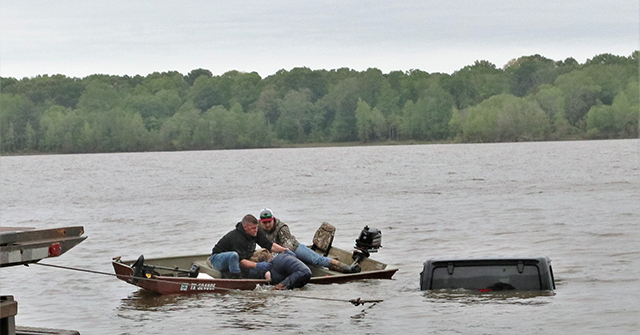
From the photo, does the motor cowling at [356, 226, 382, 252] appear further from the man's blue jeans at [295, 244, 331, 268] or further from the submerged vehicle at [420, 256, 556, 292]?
the submerged vehicle at [420, 256, 556, 292]

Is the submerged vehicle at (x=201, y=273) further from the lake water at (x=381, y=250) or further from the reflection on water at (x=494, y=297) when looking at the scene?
the reflection on water at (x=494, y=297)

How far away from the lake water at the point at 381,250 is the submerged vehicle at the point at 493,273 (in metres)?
0.25

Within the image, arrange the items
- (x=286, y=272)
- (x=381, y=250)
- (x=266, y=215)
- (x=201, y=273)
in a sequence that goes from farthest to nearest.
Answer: (x=381, y=250)
(x=201, y=273)
(x=266, y=215)
(x=286, y=272)

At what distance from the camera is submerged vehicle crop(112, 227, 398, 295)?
17484 mm

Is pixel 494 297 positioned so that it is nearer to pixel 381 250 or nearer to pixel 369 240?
pixel 369 240

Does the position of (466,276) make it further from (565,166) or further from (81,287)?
(565,166)

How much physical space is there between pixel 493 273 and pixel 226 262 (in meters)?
4.81

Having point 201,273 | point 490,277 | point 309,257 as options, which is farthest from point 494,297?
point 201,273

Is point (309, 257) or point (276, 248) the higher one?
point (276, 248)

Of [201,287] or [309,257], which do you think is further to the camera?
[309,257]

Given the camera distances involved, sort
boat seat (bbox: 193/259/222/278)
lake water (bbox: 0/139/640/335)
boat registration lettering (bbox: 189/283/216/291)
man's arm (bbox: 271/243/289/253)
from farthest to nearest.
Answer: boat seat (bbox: 193/259/222/278) < man's arm (bbox: 271/243/289/253) < boat registration lettering (bbox: 189/283/216/291) < lake water (bbox: 0/139/640/335)

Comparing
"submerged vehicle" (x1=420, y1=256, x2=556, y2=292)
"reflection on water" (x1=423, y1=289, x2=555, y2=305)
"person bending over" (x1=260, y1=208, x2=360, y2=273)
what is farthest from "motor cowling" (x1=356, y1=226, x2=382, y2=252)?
"submerged vehicle" (x1=420, y1=256, x2=556, y2=292)

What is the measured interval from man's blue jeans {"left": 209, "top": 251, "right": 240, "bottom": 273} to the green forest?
134054 mm

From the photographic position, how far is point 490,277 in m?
15.6
